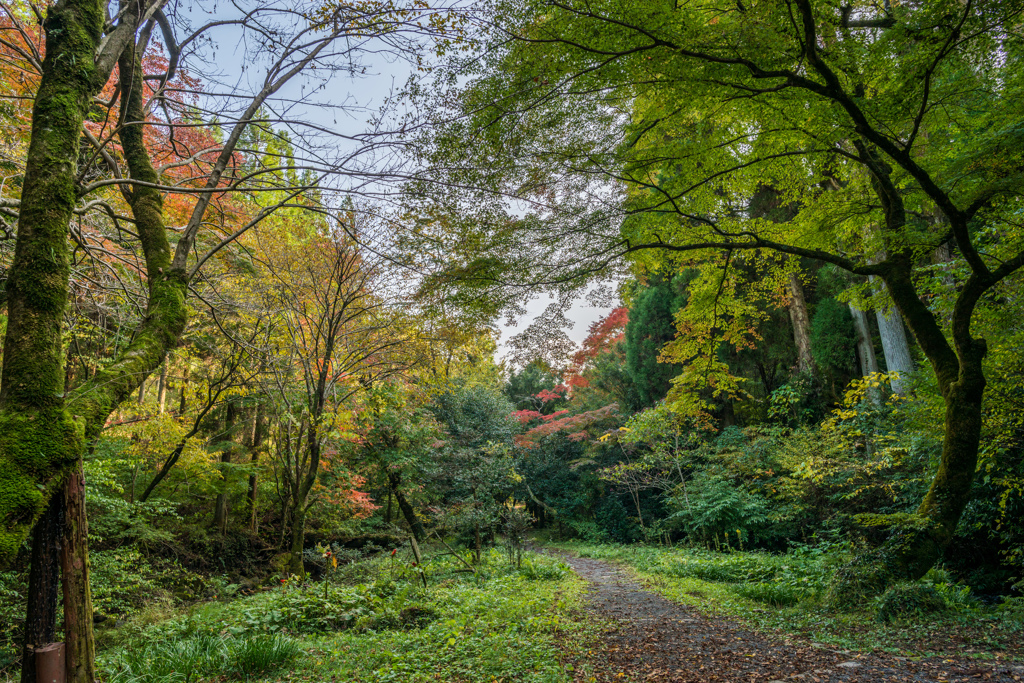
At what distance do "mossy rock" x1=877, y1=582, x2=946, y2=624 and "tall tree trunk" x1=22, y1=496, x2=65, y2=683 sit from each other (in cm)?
692

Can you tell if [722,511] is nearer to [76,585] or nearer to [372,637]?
[372,637]

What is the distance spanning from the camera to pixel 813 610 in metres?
5.50

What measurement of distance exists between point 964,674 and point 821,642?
3.71 feet

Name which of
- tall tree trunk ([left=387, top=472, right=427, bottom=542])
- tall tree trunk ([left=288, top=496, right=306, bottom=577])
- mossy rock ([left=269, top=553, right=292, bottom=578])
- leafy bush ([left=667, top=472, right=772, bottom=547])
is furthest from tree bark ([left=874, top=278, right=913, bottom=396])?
mossy rock ([left=269, top=553, right=292, bottom=578])

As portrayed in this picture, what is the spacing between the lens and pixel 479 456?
11.3m

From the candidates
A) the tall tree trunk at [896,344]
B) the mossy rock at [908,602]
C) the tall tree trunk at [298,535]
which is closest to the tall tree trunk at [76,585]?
the tall tree trunk at [298,535]

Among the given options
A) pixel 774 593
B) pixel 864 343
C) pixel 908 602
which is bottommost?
pixel 774 593

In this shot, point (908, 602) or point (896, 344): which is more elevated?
point (896, 344)

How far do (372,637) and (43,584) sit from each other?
11.8 ft

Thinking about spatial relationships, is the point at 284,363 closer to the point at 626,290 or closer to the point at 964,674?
the point at 626,290

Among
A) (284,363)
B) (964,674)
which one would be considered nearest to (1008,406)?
(964,674)

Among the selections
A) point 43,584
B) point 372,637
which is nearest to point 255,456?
point 372,637

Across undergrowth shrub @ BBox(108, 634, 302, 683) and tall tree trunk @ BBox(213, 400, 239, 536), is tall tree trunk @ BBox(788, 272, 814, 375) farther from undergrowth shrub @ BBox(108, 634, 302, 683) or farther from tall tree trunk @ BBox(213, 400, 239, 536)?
tall tree trunk @ BBox(213, 400, 239, 536)

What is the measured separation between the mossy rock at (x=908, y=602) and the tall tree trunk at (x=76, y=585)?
6.82 metres
